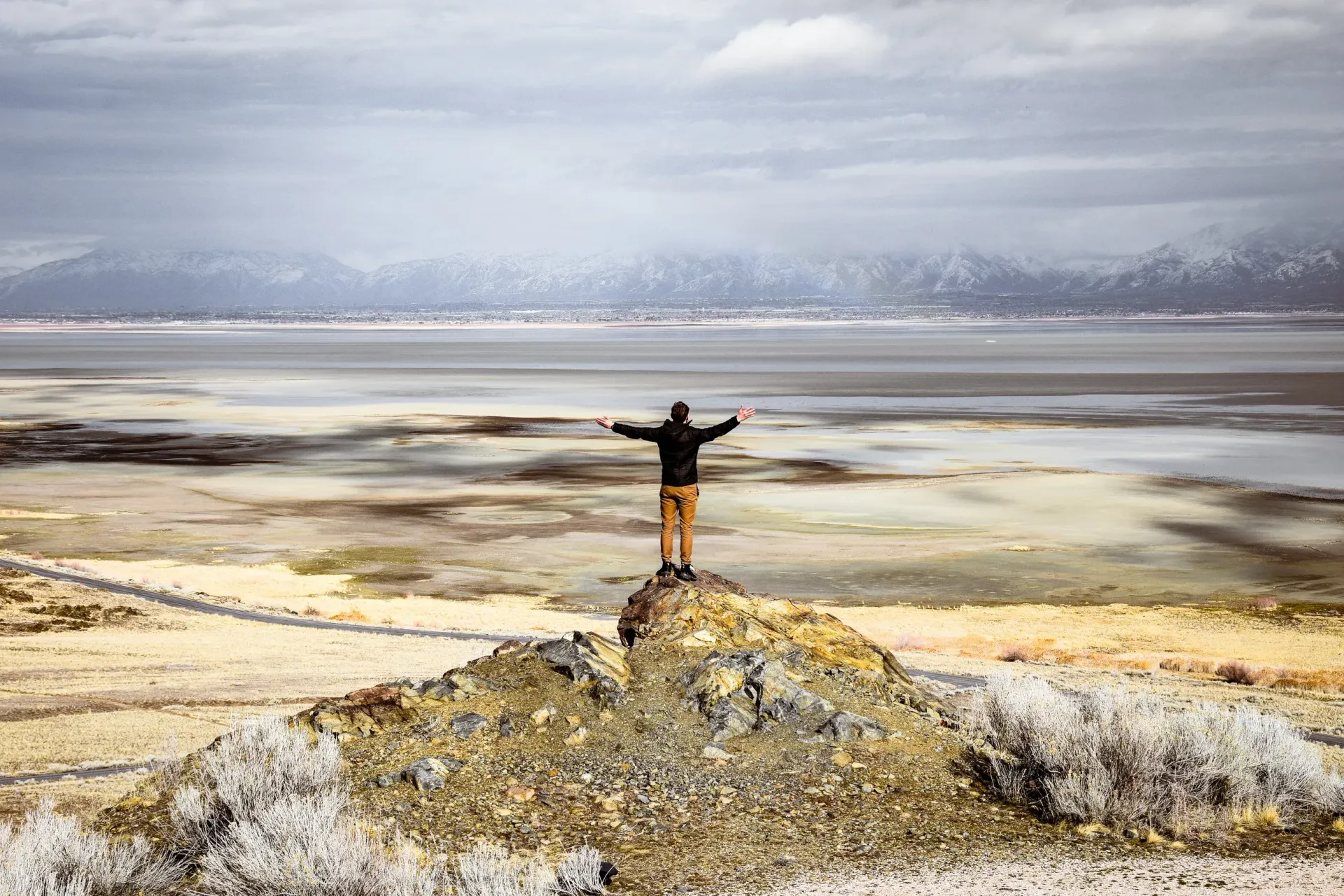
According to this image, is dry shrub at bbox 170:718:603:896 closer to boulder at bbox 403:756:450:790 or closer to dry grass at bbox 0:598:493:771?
boulder at bbox 403:756:450:790

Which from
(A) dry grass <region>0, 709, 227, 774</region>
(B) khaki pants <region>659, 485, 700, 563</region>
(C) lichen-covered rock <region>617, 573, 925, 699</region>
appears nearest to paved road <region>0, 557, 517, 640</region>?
(A) dry grass <region>0, 709, 227, 774</region>

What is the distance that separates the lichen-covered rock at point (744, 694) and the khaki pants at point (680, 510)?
181 centimetres

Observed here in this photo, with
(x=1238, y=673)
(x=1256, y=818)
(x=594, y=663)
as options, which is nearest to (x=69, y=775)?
(x=594, y=663)

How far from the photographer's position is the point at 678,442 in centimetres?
1377

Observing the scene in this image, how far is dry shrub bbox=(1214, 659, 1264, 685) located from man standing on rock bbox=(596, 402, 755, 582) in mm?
9514

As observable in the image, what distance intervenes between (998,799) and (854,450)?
4271 centimetres

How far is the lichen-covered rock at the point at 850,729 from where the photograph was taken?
1177cm

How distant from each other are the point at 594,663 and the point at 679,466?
2.46 meters

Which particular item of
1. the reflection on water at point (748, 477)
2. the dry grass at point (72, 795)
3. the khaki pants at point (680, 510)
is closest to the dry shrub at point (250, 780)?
the dry grass at point (72, 795)

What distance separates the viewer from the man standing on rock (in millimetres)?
→ 13766

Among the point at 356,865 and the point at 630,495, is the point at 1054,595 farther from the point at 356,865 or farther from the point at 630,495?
the point at 356,865

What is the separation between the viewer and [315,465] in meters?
50.6

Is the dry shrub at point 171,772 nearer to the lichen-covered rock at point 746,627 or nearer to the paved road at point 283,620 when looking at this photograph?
the lichen-covered rock at point 746,627

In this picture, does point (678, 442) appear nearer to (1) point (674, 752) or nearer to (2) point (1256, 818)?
(1) point (674, 752)
